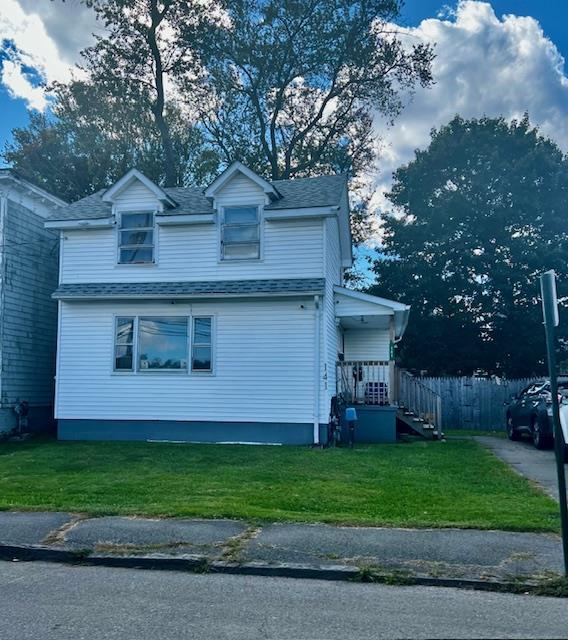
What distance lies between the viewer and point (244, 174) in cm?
1712

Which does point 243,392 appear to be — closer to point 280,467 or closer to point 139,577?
point 280,467

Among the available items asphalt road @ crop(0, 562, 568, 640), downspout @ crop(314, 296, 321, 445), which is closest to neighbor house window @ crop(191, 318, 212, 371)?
downspout @ crop(314, 296, 321, 445)

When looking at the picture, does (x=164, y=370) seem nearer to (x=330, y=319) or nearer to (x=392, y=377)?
(x=330, y=319)

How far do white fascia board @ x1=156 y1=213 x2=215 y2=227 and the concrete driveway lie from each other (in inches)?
367

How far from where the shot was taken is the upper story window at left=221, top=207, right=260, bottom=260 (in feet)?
55.8

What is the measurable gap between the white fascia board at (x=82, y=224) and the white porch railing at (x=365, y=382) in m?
7.56

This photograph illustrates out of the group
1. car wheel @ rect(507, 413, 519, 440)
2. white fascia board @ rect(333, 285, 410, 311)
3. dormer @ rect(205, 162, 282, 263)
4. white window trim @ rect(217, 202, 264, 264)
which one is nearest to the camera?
white window trim @ rect(217, 202, 264, 264)

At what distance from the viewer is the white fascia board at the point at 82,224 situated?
17.6 m

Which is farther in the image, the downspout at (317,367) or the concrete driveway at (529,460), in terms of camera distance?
the downspout at (317,367)

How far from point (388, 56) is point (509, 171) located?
782 centimetres

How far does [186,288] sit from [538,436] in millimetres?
9813

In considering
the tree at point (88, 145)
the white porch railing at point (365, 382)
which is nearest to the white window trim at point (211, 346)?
the white porch railing at point (365, 382)

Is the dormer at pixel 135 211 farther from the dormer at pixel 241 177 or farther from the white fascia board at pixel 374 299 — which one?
the white fascia board at pixel 374 299

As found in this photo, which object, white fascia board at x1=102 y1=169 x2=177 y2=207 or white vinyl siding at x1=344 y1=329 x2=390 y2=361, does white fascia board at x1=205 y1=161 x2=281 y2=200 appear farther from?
white vinyl siding at x1=344 y1=329 x2=390 y2=361
